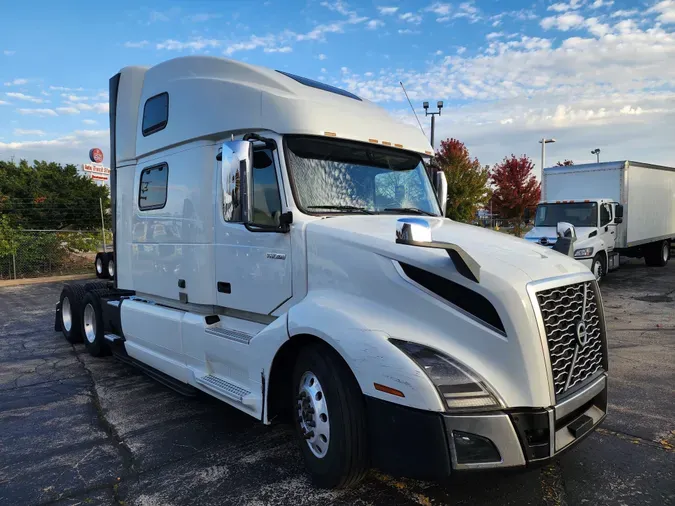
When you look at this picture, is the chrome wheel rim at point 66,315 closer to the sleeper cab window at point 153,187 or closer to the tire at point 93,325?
the tire at point 93,325

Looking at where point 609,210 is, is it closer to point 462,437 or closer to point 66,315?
point 462,437

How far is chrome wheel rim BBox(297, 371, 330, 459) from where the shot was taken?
10.4 ft

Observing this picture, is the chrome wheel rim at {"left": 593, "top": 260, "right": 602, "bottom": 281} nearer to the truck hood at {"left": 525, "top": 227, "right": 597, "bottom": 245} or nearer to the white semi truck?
the truck hood at {"left": 525, "top": 227, "right": 597, "bottom": 245}

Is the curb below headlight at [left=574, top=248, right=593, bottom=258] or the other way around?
below

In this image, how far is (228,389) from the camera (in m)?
4.03

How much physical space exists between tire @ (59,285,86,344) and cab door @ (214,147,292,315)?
14.2 feet

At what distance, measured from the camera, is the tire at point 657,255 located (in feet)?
58.5

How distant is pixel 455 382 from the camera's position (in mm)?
2650

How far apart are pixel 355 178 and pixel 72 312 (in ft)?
19.0

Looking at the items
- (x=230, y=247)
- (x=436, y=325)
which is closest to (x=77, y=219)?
(x=230, y=247)

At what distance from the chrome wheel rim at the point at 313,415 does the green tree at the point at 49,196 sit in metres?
26.8

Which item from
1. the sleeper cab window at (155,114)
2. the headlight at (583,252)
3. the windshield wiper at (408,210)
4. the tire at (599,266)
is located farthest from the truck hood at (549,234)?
the sleeper cab window at (155,114)

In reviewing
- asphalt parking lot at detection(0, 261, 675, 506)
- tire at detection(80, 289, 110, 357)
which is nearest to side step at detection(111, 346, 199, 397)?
asphalt parking lot at detection(0, 261, 675, 506)

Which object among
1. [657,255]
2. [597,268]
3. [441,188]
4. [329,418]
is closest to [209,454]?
[329,418]
